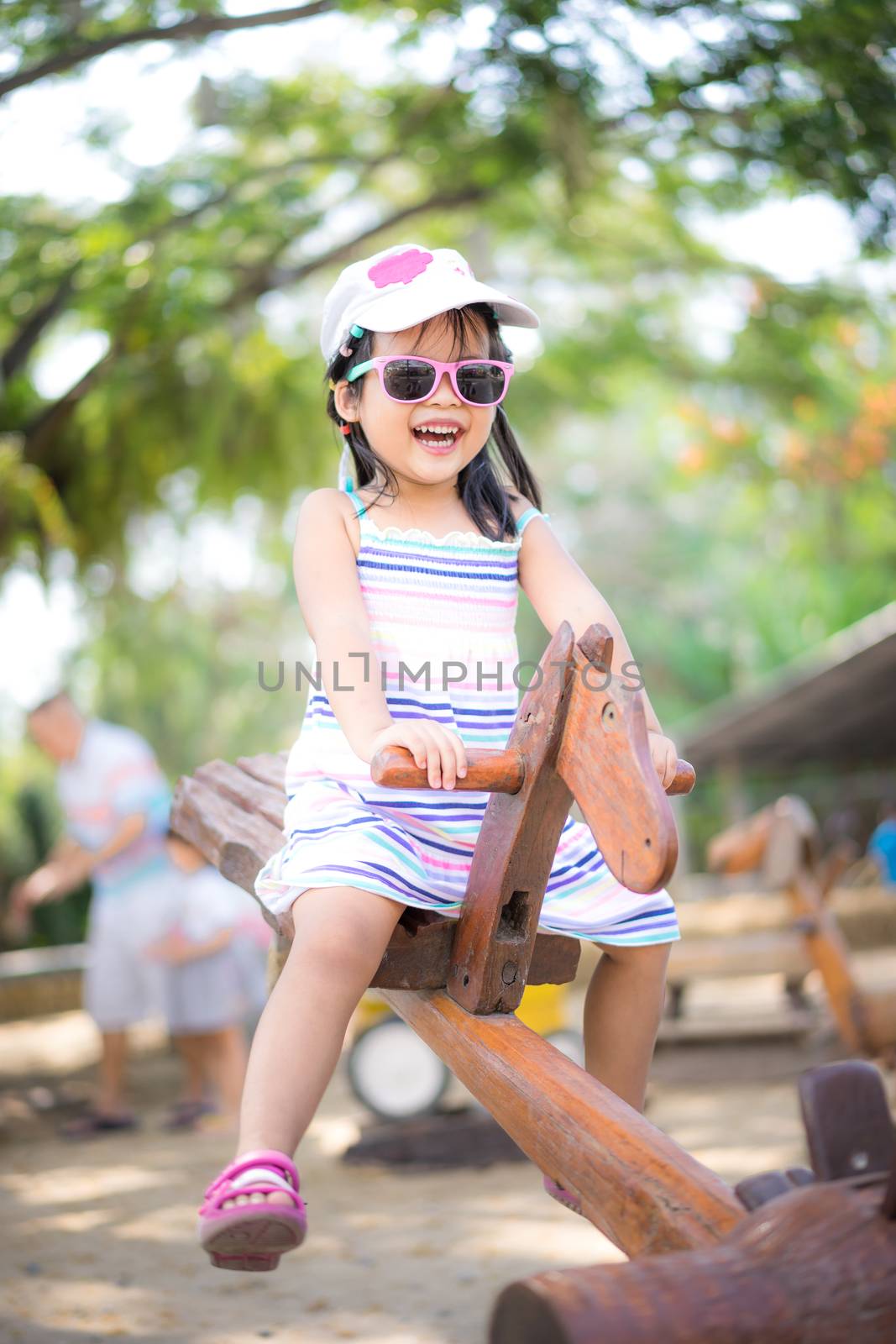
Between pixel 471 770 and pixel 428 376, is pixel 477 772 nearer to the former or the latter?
pixel 471 770

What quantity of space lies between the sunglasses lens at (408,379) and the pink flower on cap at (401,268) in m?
0.17

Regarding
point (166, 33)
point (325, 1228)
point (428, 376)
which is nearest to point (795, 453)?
point (166, 33)

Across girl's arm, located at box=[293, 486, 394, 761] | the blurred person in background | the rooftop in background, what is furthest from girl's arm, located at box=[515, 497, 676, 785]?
the rooftop in background

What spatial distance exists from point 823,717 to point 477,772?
523 inches

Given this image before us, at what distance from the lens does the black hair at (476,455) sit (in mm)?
2164

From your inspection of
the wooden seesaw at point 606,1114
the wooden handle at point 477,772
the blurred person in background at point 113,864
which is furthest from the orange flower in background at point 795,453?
the wooden handle at point 477,772

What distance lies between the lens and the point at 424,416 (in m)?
2.13

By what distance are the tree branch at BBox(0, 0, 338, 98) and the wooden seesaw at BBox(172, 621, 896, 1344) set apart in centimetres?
382

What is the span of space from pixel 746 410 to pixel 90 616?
→ 699 centimetres

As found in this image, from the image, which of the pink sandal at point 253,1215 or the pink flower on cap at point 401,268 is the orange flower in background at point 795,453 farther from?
the pink sandal at point 253,1215

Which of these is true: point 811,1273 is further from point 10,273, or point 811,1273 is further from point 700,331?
point 700,331

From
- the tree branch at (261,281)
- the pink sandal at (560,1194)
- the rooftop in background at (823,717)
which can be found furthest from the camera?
the rooftop in background at (823,717)

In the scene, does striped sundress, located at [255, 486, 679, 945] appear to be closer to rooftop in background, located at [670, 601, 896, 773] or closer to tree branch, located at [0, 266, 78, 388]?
tree branch, located at [0, 266, 78, 388]

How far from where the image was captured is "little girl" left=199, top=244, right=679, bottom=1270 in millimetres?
1908
